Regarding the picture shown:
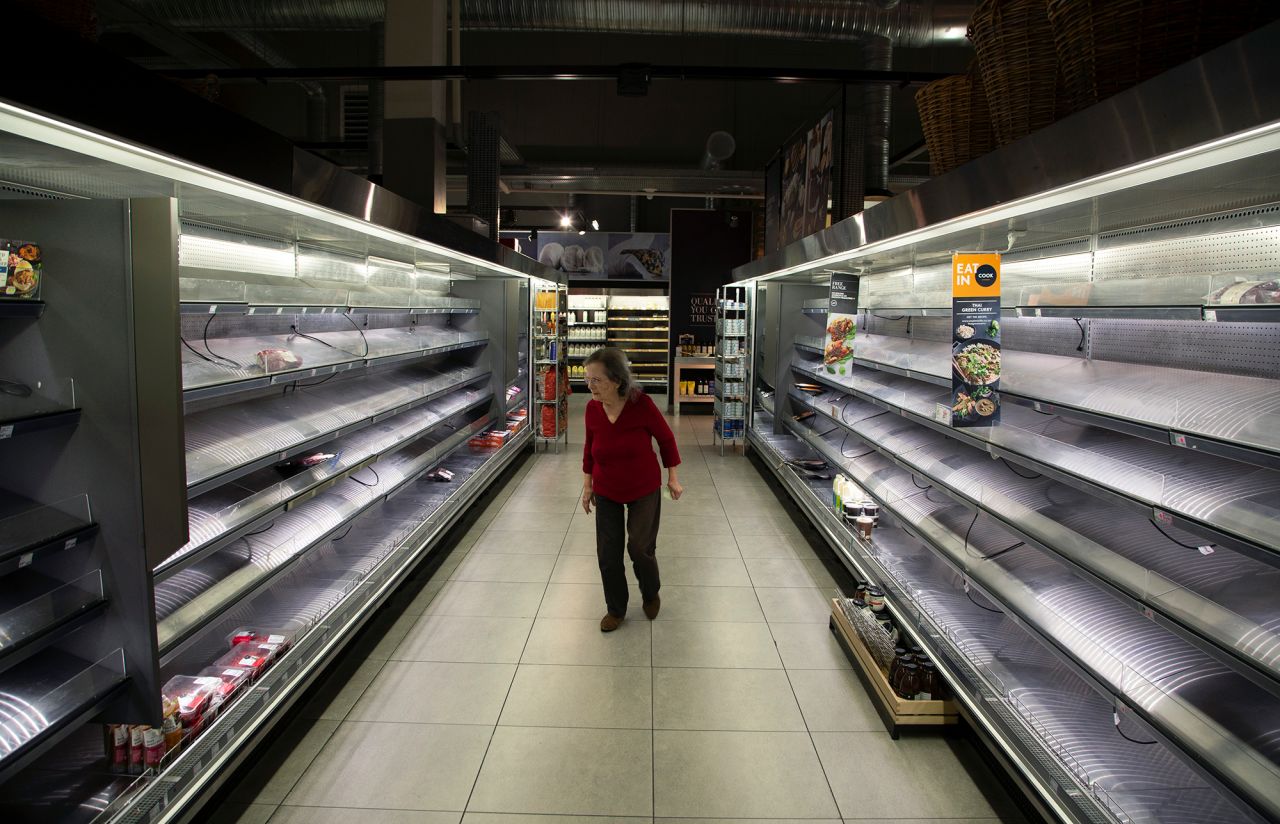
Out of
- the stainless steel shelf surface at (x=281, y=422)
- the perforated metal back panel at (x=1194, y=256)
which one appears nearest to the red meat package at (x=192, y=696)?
the stainless steel shelf surface at (x=281, y=422)

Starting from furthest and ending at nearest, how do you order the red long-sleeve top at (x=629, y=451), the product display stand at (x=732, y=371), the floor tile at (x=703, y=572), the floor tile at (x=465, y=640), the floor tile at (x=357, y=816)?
the product display stand at (x=732, y=371) → the floor tile at (x=703, y=572) → the red long-sleeve top at (x=629, y=451) → the floor tile at (x=465, y=640) → the floor tile at (x=357, y=816)

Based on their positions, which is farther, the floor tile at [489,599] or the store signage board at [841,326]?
the store signage board at [841,326]

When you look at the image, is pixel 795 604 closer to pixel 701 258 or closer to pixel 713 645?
pixel 713 645

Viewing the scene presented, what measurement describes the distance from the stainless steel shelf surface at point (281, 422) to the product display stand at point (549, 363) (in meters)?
3.90

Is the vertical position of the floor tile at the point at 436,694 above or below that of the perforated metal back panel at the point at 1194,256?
below

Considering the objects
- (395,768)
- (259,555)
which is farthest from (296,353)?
(395,768)

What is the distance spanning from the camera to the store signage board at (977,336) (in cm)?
303

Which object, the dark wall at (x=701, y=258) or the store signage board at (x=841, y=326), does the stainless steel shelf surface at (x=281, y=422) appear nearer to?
the store signage board at (x=841, y=326)

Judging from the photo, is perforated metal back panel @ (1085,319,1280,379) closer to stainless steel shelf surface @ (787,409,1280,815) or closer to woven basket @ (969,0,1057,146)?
stainless steel shelf surface @ (787,409,1280,815)

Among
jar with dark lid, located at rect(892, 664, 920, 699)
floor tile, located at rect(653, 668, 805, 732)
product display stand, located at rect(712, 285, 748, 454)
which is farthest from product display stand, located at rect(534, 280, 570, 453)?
jar with dark lid, located at rect(892, 664, 920, 699)

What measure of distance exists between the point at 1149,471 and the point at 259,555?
3.58 meters

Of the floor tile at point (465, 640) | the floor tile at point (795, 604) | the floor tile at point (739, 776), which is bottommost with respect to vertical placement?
the floor tile at point (739, 776)

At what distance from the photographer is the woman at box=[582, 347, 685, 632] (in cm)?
438

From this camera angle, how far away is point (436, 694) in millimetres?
3662
